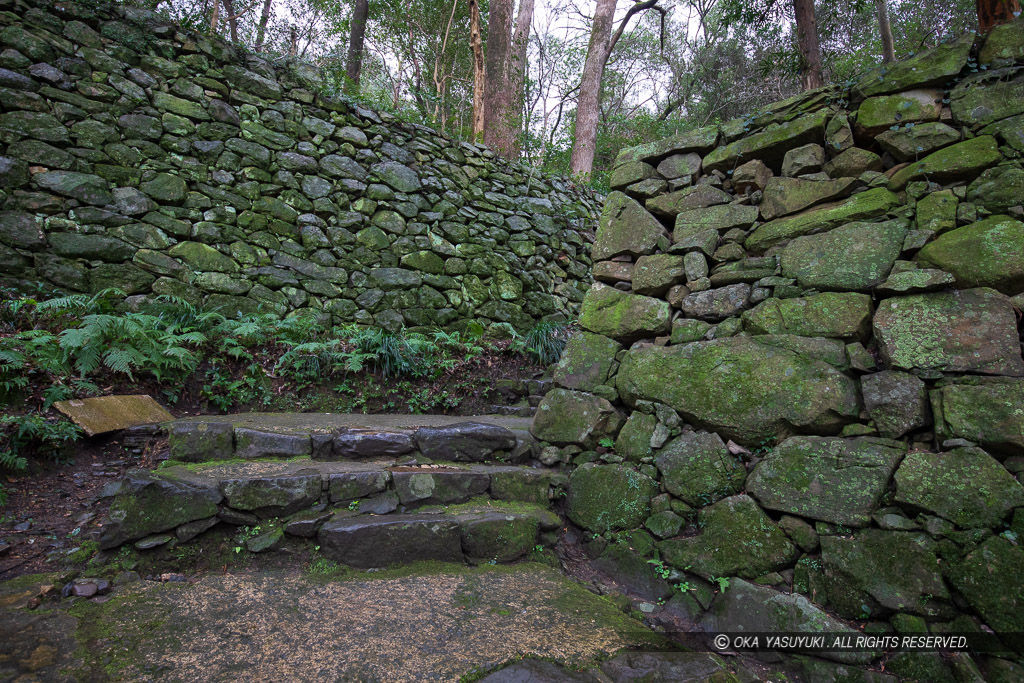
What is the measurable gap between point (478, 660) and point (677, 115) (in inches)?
509

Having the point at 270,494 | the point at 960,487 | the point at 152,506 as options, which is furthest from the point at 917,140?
the point at 152,506

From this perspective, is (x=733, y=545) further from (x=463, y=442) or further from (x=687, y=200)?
(x=687, y=200)

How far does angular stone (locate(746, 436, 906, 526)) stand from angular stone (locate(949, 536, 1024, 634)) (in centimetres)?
34

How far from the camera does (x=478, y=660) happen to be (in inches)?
71.3

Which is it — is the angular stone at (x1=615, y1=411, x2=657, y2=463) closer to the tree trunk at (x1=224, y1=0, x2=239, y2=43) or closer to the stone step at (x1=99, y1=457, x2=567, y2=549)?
A: the stone step at (x1=99, y1=457, x2=567, y2=549)

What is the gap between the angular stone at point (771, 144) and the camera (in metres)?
2.79

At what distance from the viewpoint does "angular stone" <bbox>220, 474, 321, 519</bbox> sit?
237 cm

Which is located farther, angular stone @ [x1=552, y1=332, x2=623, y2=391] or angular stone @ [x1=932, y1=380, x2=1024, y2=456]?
angular stone @ [x1=552, y1=332, x2=623, y2=391]

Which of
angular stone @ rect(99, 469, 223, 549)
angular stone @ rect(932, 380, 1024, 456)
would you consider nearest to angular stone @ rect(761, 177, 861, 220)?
angular stone @ rect(932, 380, 1024, 456)

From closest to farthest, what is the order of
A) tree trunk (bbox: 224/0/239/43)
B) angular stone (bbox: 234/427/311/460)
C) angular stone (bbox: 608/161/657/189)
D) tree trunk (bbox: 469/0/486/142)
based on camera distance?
angular stone (bbox: 234/427/311/460) → angular stone (bbox: 608/161/657/189) → tree trunk (bbox: 224/0/239/43) → tree trunk (bbox: 469/0/486/142)

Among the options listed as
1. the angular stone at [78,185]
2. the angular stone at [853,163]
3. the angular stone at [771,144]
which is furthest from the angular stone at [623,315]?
the angular stone at [78,185]

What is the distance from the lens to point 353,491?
8.46 feet

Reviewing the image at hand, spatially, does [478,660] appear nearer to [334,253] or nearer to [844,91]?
[844,91]

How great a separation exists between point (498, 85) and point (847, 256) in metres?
6.91
